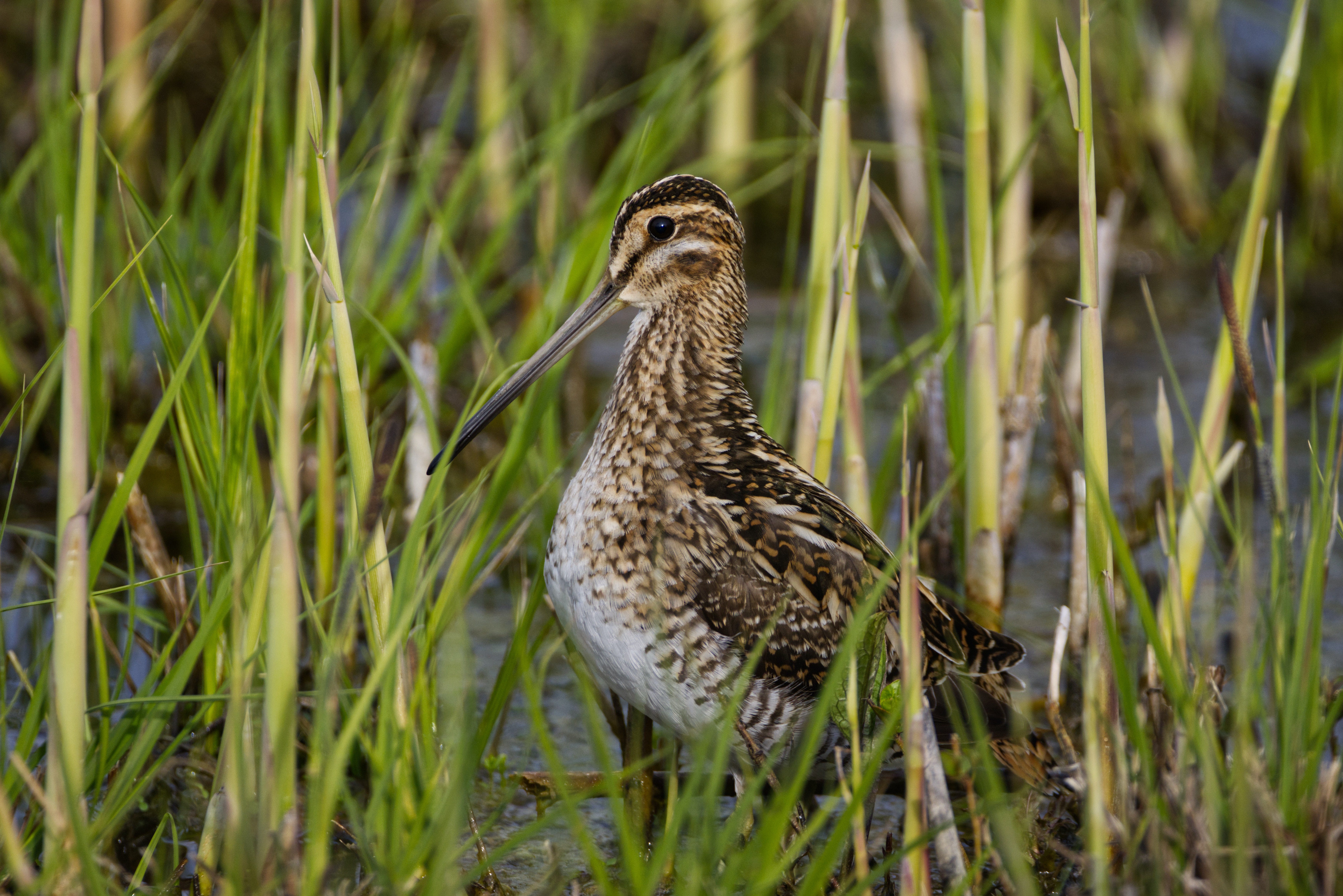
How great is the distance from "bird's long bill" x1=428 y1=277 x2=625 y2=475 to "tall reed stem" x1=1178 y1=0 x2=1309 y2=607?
120 centimetres

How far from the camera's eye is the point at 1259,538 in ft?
14.1

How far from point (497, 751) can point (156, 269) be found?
1.46 metres

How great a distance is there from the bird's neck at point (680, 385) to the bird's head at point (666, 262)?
3 cm

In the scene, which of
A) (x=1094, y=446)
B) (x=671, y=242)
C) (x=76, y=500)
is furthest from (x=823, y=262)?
(x=76, y=500)

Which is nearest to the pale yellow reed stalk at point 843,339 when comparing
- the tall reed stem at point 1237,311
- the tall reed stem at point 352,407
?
the tall reed stem at point 1237,311

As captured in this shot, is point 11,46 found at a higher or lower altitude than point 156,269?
higher

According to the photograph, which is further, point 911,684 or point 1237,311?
point 1237,311

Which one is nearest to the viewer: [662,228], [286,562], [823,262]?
[286,562]

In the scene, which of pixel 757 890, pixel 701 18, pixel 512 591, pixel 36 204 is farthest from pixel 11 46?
pixel 757 890

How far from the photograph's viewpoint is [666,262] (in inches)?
125

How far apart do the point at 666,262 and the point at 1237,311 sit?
3.62 feet

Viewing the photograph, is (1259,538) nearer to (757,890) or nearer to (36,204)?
(757,890)

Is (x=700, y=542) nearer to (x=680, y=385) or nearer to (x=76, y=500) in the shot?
(x=680, y=385)

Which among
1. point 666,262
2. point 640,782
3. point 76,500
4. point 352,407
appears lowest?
point 640,782
